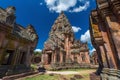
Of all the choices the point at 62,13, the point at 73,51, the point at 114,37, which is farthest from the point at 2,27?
the point at 62,13

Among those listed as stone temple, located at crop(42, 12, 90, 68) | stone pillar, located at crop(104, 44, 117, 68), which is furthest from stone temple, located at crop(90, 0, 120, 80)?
stone temple, located at crop(42, 12, 90, 68)

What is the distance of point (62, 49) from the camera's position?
31016mm

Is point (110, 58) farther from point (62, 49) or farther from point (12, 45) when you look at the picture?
point (62, 49)

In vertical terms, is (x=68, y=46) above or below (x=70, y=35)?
below

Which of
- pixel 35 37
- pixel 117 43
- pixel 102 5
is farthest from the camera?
pixel 35 37

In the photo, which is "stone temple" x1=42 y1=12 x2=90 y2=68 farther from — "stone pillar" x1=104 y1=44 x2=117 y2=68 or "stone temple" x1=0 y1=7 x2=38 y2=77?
"stone pillar" x1=104 y1=44 x2=117 y2=68

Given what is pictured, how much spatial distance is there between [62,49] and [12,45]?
21681 millimetres

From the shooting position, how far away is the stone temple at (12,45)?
8.61 meters

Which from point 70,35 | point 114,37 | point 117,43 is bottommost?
point 117,43

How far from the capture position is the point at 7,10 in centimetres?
953

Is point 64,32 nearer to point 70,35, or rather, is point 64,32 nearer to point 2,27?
point 70,35

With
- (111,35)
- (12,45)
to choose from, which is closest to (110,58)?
(111,35)

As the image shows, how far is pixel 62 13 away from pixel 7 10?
140 feet

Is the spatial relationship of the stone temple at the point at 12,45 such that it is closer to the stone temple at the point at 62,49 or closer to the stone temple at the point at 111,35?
the stone temple at the point at 111,35
